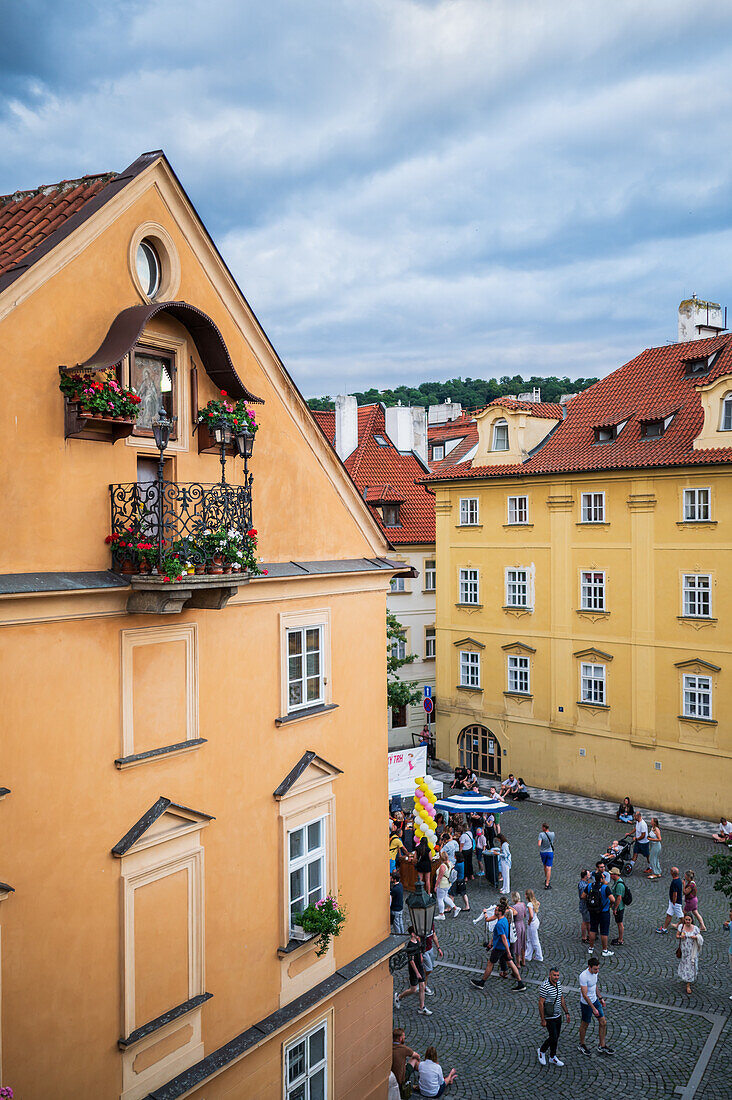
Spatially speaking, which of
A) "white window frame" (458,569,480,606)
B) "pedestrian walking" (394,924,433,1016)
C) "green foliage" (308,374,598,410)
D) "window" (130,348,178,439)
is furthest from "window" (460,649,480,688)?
Result: "green foliage" (308,374,598,410)

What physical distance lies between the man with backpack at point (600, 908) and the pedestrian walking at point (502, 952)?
224 cm

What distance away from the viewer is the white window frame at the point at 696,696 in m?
28.8

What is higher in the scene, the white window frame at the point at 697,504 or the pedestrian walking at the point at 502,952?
the white window frame at the point at 697,504

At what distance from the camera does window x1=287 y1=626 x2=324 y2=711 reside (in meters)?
12.5

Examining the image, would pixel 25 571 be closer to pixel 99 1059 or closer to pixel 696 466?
pixel 99 1059

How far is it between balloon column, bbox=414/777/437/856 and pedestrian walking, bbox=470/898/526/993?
3406 millimetres

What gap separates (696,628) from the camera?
95.0 feet

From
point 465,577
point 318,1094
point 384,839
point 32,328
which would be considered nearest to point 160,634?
point 32,328

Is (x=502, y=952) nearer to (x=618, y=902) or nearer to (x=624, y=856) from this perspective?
(x=618, y=902)

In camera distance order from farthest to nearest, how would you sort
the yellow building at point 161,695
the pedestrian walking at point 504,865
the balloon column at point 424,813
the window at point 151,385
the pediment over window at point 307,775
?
the pedestrian walking at point 504,865, the balloon column at point 424,813, the pediment over window at point 307,775, the window at point 151,385, the yellow building at point 161,695

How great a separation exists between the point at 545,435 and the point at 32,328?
28.2m

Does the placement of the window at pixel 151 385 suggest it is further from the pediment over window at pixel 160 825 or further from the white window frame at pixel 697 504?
the white window frame at pixel 697 504

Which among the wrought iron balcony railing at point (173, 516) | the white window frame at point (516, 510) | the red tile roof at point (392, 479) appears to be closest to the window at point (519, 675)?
the white window frame at point (516, 510)

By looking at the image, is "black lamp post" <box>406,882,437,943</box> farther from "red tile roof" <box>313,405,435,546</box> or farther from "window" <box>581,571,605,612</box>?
"red tile roof" <box>313,405,435,546</box>
